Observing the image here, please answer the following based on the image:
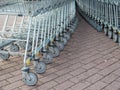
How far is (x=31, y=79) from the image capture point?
3.15m

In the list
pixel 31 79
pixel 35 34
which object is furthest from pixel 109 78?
pixel 35 34

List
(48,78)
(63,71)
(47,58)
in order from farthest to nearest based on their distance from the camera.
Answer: (47,58)
(63,71)
(48,78)

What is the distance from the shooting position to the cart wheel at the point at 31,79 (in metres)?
3.14

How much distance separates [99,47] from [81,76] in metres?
1.62

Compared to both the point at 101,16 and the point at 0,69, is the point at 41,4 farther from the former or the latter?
the point at 101,16

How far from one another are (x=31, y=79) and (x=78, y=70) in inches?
36.8

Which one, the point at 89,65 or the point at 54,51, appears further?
the point at 54,51

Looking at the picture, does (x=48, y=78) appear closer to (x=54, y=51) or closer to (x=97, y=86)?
(x=97, y=86)

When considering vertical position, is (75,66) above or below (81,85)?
above

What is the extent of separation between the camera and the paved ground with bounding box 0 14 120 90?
323cm

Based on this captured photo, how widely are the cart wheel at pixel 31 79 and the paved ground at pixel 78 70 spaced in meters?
0.07

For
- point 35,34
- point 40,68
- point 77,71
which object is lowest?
point 77,71

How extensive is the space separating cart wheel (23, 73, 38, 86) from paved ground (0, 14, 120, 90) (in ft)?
0.23

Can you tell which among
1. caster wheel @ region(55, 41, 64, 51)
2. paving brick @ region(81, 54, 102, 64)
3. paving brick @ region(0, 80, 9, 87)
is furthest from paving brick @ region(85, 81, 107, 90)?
caster wheel @ region(55, 41, 64, 51)
